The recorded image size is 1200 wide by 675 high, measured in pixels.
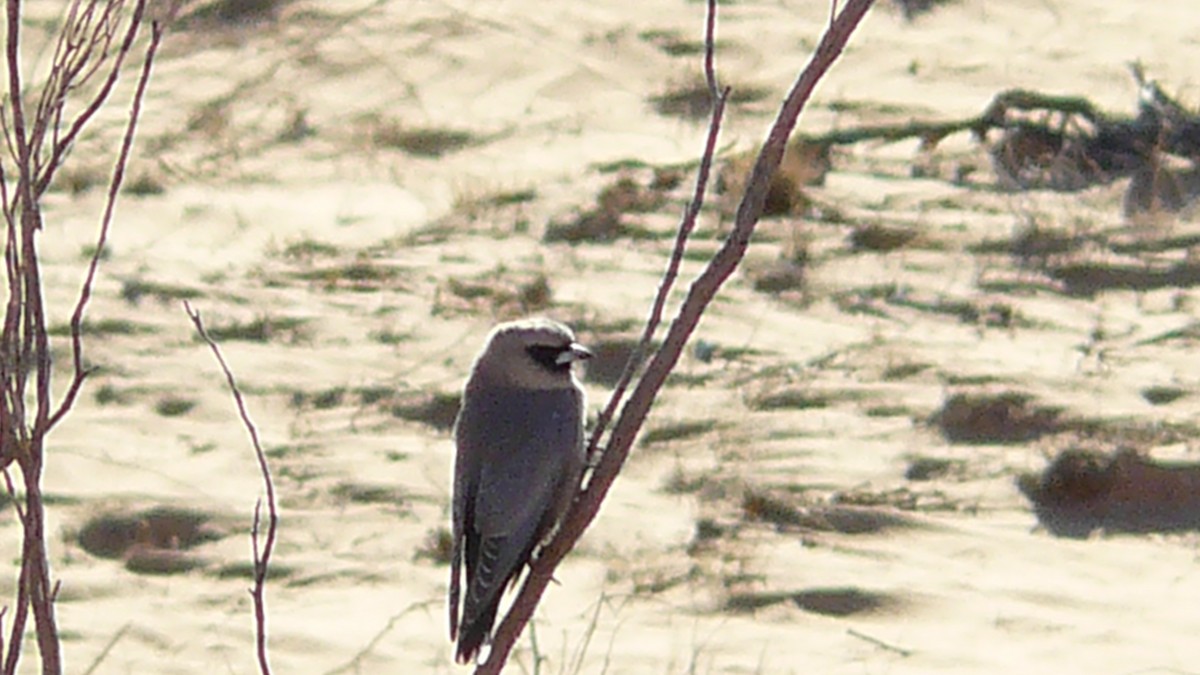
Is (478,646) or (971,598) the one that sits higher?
(478,646)

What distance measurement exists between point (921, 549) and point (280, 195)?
4334mm

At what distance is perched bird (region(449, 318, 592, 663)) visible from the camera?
4059 millimetres

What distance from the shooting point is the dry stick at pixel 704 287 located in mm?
2463

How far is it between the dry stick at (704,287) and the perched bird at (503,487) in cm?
135

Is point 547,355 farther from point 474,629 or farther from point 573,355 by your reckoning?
point 474,629

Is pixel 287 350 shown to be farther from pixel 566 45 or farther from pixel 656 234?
pixel 566 45

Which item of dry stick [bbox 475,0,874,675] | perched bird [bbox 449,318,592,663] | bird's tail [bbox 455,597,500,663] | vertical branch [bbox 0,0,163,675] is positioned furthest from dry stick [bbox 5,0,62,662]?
bird's tail [bbox 455,597,500,663]

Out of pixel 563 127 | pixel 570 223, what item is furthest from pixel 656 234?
pixel 563 127

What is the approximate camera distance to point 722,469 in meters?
6.84

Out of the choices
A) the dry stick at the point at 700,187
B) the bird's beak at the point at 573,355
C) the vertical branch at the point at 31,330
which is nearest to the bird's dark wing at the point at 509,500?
the bird's beak at the point at 573,355

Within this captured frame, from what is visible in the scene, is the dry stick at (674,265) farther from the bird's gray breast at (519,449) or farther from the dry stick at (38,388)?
the bird's gray breast at (519,449)

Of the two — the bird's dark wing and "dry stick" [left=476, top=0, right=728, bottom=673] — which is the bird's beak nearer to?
the bird's dark wing

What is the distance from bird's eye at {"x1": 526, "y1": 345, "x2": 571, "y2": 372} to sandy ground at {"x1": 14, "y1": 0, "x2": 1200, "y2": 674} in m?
1.23

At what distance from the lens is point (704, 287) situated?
255 cm
